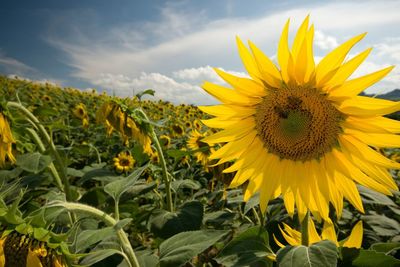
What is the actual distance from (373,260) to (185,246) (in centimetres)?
70

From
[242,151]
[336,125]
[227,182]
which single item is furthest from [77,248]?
[227,182]

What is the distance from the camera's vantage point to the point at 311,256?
1.12m

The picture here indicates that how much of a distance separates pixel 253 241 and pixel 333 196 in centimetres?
42

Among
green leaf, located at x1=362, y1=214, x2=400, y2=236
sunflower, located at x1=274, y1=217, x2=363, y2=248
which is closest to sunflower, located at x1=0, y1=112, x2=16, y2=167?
sunflower, located at x1=274, y1=217, x2=363, y2=248

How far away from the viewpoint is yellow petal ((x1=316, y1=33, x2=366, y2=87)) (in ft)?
4.02

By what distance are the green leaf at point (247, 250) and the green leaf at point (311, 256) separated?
0.15 metres

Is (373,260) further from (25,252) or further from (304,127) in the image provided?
(25,252)

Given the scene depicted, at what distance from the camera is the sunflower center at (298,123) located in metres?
1.45

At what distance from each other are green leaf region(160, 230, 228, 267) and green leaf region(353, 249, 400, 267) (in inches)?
19.5

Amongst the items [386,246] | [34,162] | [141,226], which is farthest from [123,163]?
[386,246]

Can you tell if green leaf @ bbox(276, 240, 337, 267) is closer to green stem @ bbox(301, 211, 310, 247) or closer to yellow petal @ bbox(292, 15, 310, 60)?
green stem @ bbox(301, 211, 310, 247)

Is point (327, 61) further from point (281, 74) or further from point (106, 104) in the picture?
point (106, 104)

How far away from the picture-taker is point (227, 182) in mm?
2506

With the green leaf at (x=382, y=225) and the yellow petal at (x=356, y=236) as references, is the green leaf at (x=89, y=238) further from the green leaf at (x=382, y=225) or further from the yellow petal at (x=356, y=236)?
the green leaf at (x=382, y=225)
